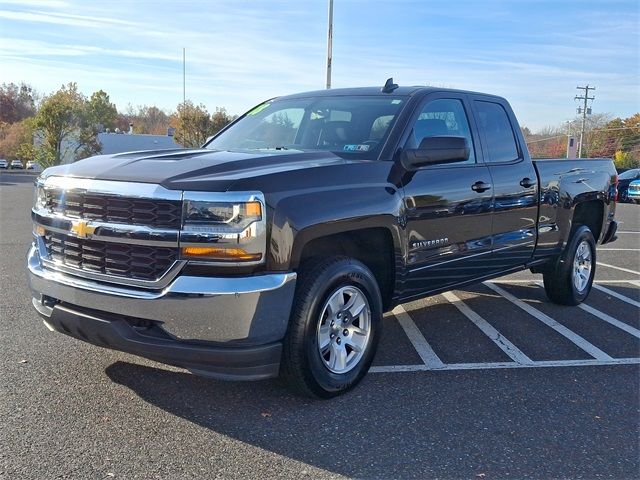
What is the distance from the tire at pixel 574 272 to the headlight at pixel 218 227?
4.19 metres

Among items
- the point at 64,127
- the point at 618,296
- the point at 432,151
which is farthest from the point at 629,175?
the point at 64,127

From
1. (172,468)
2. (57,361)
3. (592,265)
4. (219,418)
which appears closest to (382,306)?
(219,418)

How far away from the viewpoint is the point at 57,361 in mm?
4324

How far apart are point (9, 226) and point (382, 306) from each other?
33.3 feet

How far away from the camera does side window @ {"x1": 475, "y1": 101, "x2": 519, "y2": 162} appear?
5.29m

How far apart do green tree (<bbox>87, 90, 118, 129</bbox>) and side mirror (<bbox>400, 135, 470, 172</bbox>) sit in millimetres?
38673

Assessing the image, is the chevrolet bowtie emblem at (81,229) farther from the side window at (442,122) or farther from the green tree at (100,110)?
the green tree at (100,110)

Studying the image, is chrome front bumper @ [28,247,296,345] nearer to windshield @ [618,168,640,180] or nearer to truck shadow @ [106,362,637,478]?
truck shadow @ [106,362,637,478]

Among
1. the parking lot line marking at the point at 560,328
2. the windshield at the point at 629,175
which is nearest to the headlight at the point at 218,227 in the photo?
the parking lot line marking at the point at 560,328

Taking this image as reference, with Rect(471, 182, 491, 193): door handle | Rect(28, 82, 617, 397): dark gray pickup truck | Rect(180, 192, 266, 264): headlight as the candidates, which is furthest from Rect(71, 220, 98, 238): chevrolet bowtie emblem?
Rect(471, 182, 491, 193): door handle

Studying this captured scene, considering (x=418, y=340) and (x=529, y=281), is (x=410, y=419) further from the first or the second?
(x=529, y=281)

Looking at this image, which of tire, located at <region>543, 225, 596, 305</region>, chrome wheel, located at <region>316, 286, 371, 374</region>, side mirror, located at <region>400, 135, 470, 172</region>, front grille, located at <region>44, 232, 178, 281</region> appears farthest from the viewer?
tire, located at <region>543, 225, 596, 305</region>

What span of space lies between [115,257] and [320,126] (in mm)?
2057

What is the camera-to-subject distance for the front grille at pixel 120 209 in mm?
3254
